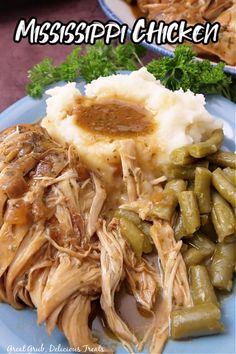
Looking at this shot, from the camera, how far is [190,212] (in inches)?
185

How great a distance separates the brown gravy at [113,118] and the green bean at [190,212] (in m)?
1.08

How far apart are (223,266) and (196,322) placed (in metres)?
0.68

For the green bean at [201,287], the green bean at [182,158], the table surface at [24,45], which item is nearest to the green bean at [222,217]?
the green bean at [201,287]

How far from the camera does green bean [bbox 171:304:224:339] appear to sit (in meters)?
4.14

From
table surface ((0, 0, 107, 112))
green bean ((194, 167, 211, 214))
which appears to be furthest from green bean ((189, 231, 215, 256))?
table surface ((0, 0, 107, 112))

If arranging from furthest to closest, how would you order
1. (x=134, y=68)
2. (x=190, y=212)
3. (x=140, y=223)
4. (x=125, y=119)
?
(x=134, y=68) < (x=125, y=119) < (x=140, y=223) < (x=190, y=212)

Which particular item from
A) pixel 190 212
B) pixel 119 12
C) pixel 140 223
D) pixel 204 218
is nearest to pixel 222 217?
pixel 204 218

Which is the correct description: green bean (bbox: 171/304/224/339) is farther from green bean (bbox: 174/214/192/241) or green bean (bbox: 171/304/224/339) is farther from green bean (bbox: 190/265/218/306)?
green bean (bbox: 174/214/192/241)

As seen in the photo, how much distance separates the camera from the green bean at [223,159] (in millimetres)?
5141

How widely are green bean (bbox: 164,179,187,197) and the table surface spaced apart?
11.8ft

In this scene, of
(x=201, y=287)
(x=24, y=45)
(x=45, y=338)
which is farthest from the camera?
(x=24, y=45)

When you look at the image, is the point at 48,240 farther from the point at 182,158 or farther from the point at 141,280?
the point at 182,158

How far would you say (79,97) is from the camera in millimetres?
6004

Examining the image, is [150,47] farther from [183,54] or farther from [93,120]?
[93,120]
